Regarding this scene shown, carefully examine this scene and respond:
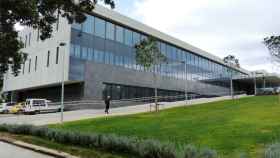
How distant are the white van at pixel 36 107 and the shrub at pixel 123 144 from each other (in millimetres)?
24040

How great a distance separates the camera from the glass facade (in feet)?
135

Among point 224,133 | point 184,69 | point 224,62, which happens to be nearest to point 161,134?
point 224,133

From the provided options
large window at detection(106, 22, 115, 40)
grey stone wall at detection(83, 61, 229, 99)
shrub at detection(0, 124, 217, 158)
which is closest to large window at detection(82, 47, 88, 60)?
grey stone wall at detection(83, 61, 229, 99)

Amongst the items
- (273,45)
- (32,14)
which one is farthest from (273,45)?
(32,14)

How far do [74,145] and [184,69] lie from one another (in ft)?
158

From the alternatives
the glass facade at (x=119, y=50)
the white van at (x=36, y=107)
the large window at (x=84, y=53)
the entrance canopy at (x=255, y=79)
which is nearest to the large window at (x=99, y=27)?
the glass facade at (x=119, y=50)

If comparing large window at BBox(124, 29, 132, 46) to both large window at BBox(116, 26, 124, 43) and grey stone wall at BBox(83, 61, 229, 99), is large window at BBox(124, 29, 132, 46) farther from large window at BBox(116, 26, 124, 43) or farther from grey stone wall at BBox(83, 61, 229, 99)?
grey stone wall at BBox(83, 61, 229, 99)

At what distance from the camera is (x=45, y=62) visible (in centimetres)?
4450

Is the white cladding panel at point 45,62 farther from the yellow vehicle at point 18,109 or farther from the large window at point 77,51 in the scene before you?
the yellow vehicle at point 18,109

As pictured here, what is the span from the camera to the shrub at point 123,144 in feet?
27.0

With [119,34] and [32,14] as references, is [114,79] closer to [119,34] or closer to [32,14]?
[119,34]

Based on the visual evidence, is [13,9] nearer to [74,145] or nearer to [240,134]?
[74,145]

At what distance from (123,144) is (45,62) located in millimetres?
36270

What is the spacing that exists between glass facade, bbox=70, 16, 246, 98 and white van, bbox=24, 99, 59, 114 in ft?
20.3
